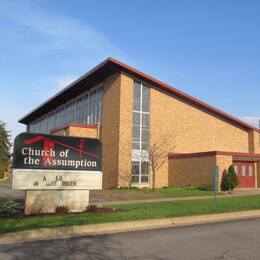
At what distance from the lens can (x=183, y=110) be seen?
3672 cm

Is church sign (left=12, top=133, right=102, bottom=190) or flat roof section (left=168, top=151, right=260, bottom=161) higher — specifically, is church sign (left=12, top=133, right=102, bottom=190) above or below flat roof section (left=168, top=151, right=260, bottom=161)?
below

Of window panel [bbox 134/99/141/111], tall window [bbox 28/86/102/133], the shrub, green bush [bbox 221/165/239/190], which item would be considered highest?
tall window [bbox 28/86/102/133]

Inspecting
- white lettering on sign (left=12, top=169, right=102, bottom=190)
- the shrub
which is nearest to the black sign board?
white lettering on sign (left=12, top=169, right=102, bottom=190)

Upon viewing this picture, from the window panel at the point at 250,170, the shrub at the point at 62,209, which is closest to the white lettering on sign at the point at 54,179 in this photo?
the shrub at the point at 62,209

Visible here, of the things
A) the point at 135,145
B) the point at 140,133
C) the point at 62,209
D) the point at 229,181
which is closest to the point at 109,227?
the point at 62,209

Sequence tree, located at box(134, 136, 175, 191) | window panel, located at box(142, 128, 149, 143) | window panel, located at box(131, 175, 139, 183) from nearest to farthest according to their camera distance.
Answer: window panel, located at box(131, 175, 139, 183), tree, located at box(134, 136, 175, 191), window panel, located at box(142, 128, 149, 143)

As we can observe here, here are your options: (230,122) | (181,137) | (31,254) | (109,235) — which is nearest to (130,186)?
(181,137)

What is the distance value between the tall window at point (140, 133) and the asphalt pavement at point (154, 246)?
21.8m

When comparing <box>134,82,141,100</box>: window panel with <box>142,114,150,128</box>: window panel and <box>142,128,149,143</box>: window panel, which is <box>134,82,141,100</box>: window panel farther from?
<box>142,128,149,143</box>: window panel

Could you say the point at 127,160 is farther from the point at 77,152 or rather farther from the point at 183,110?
the point at 77,152

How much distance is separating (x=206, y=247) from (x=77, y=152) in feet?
26.7

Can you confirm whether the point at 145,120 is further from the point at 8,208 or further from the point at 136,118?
the point at 8,208

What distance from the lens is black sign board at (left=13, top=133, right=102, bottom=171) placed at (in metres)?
14.6

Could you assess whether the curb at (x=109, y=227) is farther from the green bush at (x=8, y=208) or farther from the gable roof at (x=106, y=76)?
the gable roof at (x=106, y=76)
